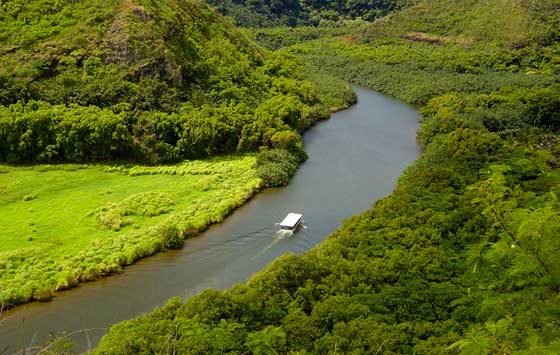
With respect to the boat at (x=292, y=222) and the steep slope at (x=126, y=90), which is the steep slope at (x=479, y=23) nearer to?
the steep slope at (x=126, y=90)

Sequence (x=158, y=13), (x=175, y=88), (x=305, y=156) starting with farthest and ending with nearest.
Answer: (x=158, y=13)
(x=175, y=88)
(x=305, y=156)

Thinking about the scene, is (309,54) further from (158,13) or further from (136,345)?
(136,345)

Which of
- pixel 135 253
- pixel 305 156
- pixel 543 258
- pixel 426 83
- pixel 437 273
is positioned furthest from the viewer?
pixel 426 83

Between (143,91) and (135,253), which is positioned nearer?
(135,253)

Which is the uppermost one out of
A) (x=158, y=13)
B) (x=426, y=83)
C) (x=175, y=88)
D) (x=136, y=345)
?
(x=158, y=13)

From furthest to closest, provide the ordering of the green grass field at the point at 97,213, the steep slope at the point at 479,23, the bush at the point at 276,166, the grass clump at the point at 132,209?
the steep slope at the point at 479,23 → the bush at the point at 276,166 → the grass clump at the point at 132,209 → the green grass field at the point at 97,213

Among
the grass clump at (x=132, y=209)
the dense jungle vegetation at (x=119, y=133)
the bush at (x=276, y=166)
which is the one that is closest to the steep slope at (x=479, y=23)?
the dense jungle vegetation at (x=119, y=133)

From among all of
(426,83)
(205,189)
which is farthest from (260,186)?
(426,83)
